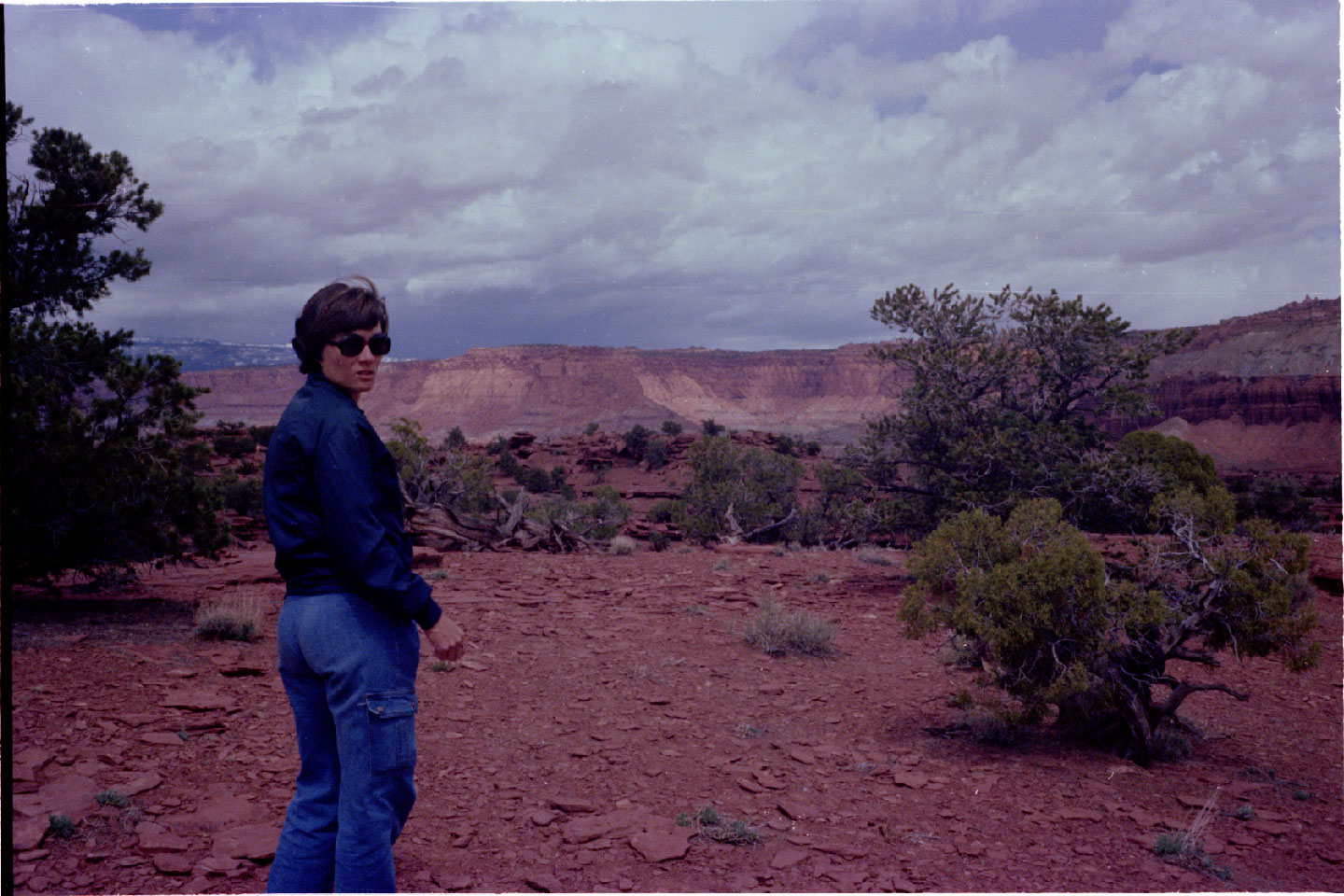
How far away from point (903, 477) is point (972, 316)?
2.47 m

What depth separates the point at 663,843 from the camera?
3.43m

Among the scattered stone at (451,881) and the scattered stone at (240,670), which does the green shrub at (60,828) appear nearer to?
the scattered stone at (451,881)

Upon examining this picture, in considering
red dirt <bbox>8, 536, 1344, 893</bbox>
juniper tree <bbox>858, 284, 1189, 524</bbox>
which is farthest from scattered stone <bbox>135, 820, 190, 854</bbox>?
juniper tree <bbox>858, 284, 1189, 524</bbox>

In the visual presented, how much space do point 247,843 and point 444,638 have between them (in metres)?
1.86

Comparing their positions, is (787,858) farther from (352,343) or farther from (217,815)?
(352,343)

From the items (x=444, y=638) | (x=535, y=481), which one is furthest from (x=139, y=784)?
(x=535, y=481)

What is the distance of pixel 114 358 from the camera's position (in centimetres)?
672

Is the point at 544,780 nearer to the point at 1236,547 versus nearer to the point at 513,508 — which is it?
the point at 1236,547

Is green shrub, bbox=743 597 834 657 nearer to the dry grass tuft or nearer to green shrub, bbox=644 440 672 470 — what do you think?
the dry grass tuft

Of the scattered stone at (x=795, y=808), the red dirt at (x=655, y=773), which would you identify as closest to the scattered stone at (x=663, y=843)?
the red dirt at (x=655, y=773)

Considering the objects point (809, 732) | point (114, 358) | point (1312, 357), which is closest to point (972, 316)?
point (809, 732)

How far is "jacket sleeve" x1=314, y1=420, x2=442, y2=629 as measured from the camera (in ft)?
6.67

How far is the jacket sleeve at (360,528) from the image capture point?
2033 millimetres

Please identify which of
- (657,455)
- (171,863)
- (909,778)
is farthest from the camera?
(657,455)
